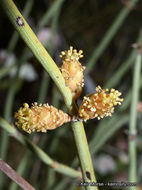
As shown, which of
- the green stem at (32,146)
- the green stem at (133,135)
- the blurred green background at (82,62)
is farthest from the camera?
the blurred green background at (82,62)

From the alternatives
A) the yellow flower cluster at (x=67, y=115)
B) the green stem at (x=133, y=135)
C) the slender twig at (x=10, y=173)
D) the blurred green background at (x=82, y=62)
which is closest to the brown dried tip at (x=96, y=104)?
the yellow flower cluster at (x=67, y=115)

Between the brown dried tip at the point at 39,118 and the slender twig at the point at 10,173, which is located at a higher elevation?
the brown dried tip at the point at 39,118

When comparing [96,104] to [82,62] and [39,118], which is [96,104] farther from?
[82,62]

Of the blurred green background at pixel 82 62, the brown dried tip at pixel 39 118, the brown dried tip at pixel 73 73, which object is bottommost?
the brown dried tip at pixel 39 118

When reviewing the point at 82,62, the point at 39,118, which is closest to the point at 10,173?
the point at 39,118

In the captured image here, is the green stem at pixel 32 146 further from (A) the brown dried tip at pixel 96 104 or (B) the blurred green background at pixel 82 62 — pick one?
(B) the blurred green background at pixel 82 62

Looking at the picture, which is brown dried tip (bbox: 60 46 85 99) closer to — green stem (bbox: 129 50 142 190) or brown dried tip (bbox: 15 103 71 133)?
brown dried tip (bbox: 15 103 71 133)
